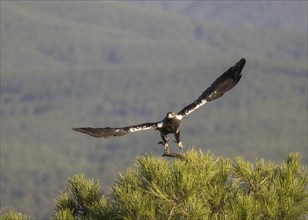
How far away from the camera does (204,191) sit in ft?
50.5

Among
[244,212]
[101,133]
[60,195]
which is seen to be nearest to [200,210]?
[244,212]

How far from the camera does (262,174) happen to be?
650 inches

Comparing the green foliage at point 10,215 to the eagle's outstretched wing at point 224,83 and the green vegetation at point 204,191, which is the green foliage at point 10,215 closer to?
the green vegetation at point 204,191

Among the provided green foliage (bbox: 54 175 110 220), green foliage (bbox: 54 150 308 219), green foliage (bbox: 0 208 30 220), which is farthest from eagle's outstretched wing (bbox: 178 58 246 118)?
green foliage (bbox: 0 208 30 220)

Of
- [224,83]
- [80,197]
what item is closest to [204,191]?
[80,197]

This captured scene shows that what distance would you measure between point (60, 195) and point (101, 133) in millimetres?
2405

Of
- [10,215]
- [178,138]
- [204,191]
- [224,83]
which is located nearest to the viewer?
[204,191]

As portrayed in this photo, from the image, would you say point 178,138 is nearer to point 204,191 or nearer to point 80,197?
point 204,191

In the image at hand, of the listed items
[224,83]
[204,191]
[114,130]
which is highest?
[224,83]

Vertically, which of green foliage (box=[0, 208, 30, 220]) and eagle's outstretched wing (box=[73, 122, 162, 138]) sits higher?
eagle's outstretched wing (box=[73, 122, 162, 138])

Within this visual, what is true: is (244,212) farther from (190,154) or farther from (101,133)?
(101,133)

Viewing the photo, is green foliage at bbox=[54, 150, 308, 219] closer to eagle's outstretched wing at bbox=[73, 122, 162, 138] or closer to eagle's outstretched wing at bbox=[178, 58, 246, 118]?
eagle's outstretched wing at bbox=[73, 122, 162, 138]

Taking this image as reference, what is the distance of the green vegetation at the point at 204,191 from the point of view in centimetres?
1457

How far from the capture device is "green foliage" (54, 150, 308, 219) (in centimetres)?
1457
